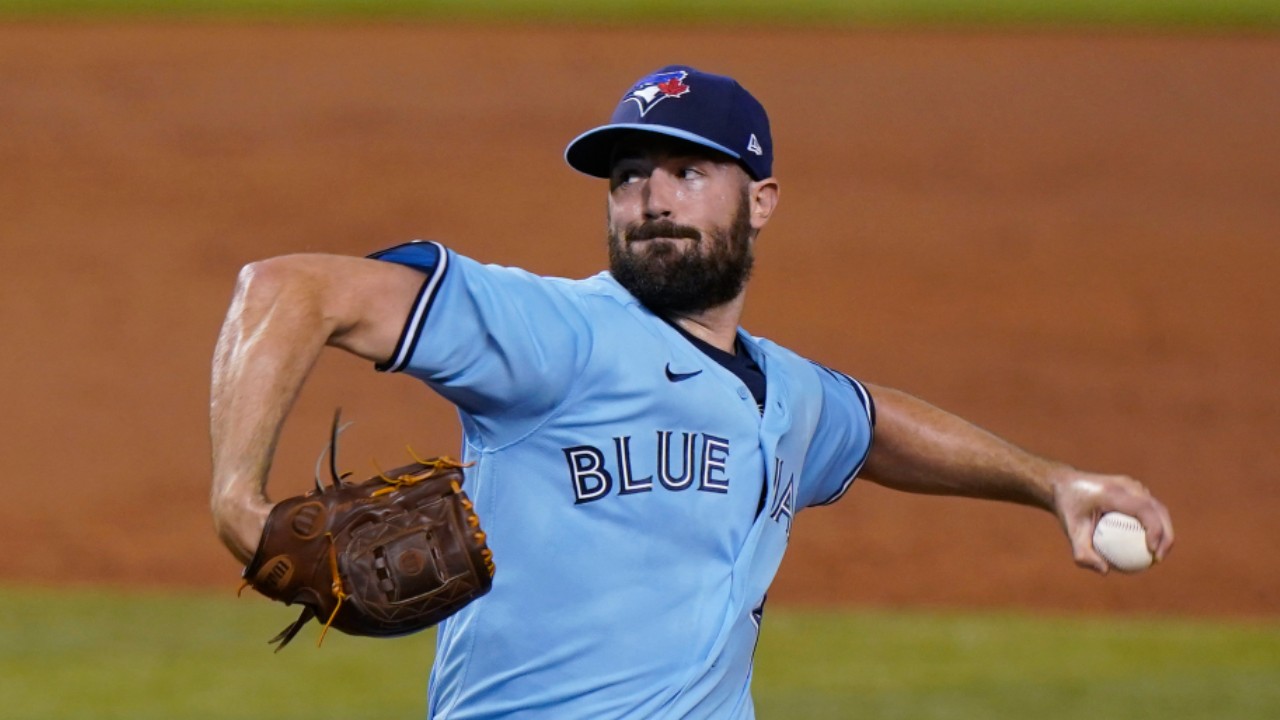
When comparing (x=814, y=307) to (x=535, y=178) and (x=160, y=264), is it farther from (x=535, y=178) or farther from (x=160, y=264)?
(x=160, y=264)

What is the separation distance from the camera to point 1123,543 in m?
3.06

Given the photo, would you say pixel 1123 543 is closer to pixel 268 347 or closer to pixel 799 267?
pixel 268 347

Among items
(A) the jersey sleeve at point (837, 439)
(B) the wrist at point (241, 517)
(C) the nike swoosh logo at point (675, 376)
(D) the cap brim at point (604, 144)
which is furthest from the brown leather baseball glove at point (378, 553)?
(A) the jersey sleeve at point (837, 439)

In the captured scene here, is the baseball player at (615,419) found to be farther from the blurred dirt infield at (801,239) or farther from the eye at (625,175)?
the blurred dirt infield at (801,239)

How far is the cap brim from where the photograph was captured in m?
3.01

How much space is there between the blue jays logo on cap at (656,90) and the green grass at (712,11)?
12.4 m

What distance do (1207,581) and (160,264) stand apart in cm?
766

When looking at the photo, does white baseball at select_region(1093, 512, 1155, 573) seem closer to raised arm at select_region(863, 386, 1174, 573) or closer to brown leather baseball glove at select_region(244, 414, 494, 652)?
raised arm at select_region(863, 386, 1174, 573)

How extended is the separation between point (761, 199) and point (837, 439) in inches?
21.6

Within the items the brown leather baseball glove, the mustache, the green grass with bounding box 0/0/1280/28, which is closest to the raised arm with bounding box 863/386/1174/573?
the mustache

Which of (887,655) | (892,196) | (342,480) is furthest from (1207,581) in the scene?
(342,480)

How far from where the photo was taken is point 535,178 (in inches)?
539

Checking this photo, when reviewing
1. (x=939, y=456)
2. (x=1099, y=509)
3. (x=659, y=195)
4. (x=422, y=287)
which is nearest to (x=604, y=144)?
(x=659, y=195)

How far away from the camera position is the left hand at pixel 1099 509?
3041mm
